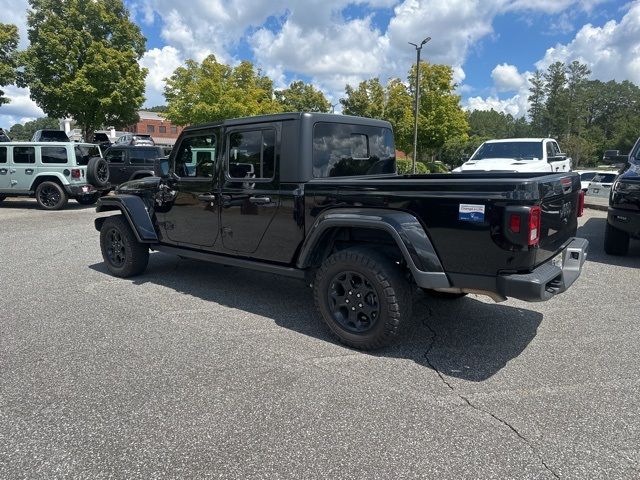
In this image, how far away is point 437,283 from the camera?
3.12 metres

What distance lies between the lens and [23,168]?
12.8m

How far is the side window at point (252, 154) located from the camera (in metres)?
4.11

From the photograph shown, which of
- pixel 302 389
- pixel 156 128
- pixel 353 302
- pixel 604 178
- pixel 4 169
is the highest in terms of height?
pixel 156 128

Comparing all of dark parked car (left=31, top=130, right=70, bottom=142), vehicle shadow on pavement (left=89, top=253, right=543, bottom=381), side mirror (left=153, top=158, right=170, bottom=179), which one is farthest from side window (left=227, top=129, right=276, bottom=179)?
dark parked car (left=31, top=130, right=70, bottom=142)

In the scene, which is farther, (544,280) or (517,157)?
(517,157)

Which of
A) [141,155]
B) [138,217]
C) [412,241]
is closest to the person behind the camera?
[412,241]

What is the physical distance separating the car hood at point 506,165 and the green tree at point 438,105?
2283 centimetres

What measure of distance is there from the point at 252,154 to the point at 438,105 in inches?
1207

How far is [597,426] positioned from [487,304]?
2.17 m

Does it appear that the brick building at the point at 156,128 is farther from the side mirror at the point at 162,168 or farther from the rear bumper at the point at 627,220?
the rear bumper at the point at 627,220

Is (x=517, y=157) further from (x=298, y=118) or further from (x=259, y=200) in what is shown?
(x=259, y=200)

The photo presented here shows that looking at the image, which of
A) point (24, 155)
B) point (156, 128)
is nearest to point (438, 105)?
point (24, 155)

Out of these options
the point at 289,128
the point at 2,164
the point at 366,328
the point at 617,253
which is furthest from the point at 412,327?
the point at 2,164

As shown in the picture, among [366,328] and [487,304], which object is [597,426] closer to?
[366,328]
